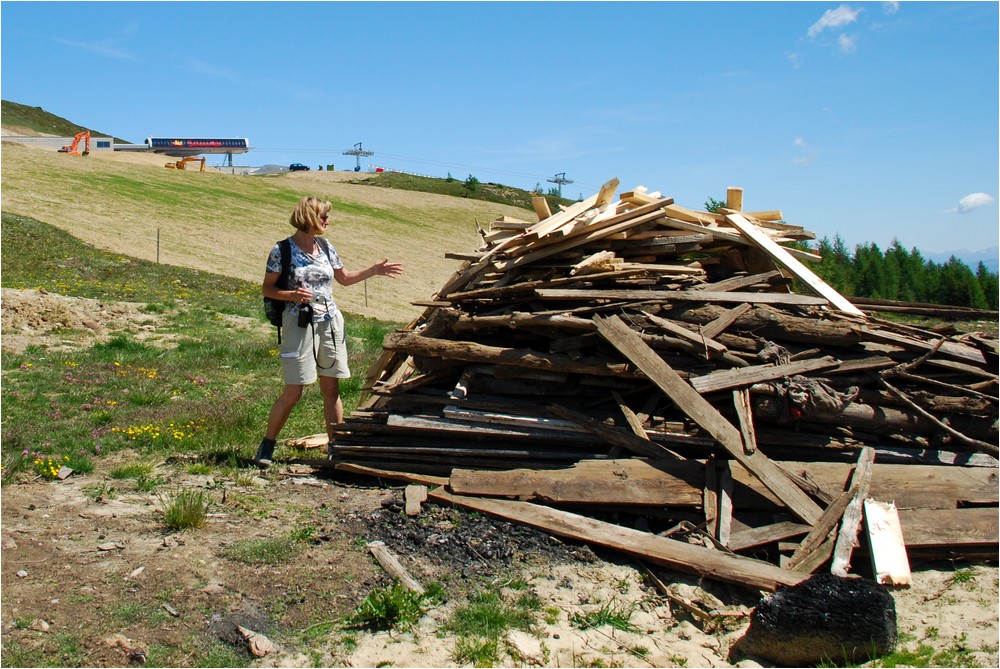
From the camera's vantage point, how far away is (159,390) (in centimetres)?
877

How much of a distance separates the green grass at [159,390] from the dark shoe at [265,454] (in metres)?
0.21

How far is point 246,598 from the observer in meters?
4.11

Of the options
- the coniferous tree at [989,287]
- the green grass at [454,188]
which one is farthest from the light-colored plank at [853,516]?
the green grass at [454,188]

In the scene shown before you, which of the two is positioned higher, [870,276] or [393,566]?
[870,276]

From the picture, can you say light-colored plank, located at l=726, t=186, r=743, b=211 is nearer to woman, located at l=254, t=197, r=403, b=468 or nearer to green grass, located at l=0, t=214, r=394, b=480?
woman, located at l=254, t=197, r=403, b=468

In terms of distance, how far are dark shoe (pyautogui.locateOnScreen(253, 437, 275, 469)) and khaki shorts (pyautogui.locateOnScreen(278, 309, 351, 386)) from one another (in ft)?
1.76

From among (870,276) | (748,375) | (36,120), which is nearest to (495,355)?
(748,375)

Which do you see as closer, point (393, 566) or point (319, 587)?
point (319, 587)

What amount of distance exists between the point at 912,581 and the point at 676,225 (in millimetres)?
3358

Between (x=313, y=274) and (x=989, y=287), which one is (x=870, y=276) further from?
(x=313, y=274)

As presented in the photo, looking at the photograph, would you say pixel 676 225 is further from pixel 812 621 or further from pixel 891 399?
pixel 812 621

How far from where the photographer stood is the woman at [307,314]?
6027mm

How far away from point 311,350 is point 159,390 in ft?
11.6

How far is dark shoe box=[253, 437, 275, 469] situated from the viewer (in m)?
6.24
